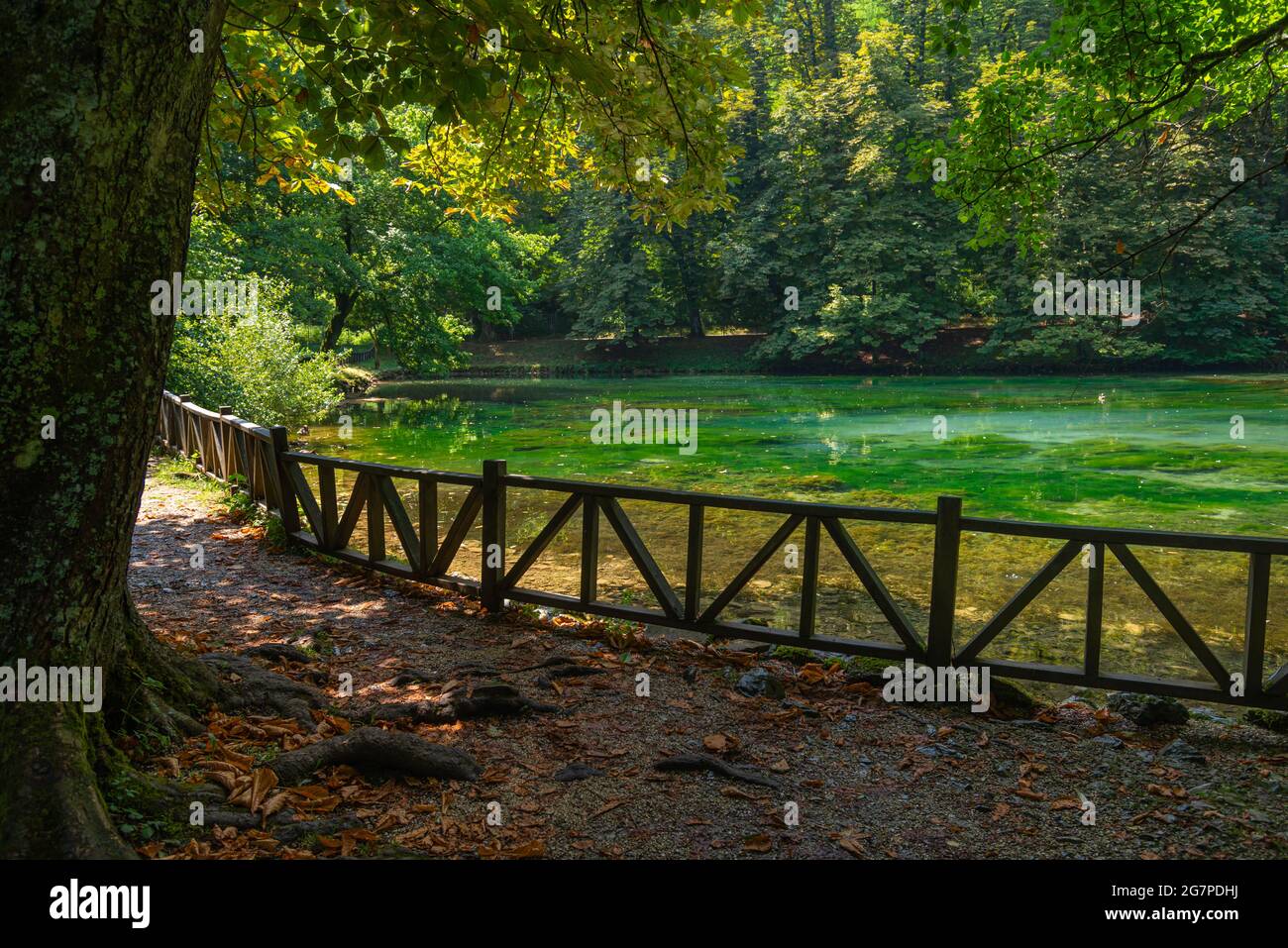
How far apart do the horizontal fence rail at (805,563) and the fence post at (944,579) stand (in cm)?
1

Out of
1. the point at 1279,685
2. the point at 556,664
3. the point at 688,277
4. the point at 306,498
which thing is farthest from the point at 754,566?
the point at 688,277

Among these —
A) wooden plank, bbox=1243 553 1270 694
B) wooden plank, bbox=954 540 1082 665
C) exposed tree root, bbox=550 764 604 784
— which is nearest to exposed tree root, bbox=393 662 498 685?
exposed tree root, bbox=550 764 604 784

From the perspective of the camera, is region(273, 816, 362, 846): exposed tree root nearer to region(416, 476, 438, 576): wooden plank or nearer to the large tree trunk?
the large tree trunk

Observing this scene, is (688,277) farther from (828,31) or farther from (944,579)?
(944,579)

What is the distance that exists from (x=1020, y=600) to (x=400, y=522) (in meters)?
5.99

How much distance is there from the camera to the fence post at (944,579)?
6.76 metres

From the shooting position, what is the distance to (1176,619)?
629 centimetres

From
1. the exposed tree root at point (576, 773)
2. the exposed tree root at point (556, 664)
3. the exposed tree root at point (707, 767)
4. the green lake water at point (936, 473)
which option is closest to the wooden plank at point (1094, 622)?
the green lake water at point (936, 473)

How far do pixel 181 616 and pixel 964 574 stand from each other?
888cm

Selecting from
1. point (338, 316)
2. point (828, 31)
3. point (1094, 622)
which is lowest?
point (1094, 622)

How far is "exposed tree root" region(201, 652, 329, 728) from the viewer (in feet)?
17.8

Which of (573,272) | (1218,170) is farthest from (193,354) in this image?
(1218,170)

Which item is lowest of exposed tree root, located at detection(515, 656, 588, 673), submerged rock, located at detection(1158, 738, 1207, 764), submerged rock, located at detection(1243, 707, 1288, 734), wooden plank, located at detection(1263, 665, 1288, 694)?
submerged rock, located at detection(1158, 738, 1207, 764)

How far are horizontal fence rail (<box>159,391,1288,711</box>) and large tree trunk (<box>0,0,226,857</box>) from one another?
14.5 feet
